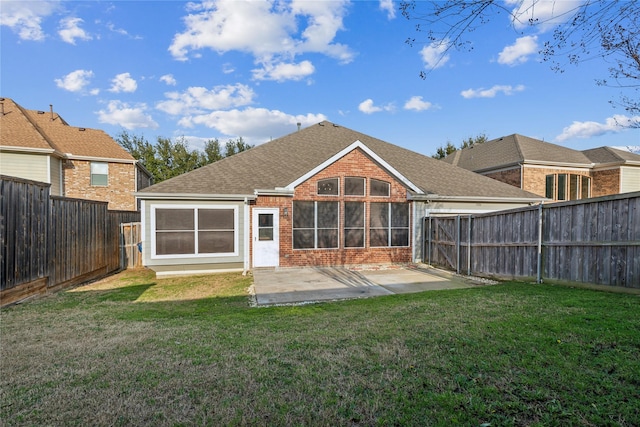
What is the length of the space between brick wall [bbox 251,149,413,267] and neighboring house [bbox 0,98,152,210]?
9943 mm

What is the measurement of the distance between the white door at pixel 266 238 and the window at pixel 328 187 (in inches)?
73.0

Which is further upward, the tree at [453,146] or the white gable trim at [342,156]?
the tree at [453,146]

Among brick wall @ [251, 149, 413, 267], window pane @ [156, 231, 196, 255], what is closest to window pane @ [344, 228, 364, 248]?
brick wall @ [251, 149, 413, 267]

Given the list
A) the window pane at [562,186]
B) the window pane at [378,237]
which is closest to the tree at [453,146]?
the window pane at [562,186]

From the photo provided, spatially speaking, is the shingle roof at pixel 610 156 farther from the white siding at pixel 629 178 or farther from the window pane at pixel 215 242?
the window pane at pixel 215 242

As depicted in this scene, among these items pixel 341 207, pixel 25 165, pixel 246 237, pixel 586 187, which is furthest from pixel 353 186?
pixel 586 187

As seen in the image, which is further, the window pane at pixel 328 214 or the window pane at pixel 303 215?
the window pane at pixel 328 214

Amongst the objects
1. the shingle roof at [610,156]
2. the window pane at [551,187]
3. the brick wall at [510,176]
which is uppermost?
the shingle roof at [610,156]

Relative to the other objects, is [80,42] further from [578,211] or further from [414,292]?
[578,211]

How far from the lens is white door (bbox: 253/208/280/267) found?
11.5 metres

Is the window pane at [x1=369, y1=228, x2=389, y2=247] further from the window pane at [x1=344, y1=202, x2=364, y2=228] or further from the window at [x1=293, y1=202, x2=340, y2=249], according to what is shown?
the window at [x1=293, y1=202, x2=340, y2=249]

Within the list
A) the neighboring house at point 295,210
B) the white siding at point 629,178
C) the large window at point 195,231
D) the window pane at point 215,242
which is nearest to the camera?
the large window at point 195,231

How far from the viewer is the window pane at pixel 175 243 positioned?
10.6 metres

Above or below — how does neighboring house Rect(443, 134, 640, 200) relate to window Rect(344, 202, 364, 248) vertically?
above
